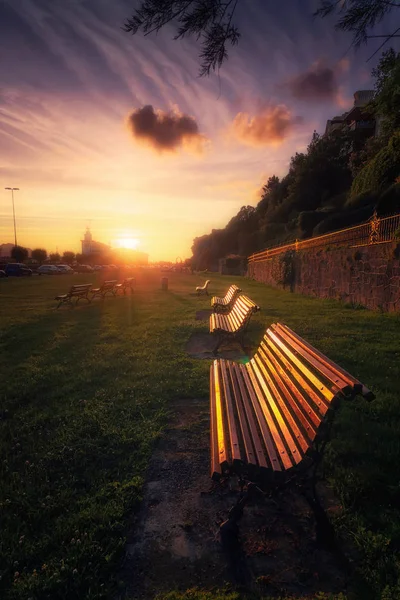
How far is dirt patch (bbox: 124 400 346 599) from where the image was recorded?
2160mm

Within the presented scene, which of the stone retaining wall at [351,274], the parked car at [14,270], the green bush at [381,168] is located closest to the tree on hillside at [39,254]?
the parked car at [14,270]

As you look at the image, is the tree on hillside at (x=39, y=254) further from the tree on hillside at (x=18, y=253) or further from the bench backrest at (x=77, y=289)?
the bench backrest at (x=77, y=289)

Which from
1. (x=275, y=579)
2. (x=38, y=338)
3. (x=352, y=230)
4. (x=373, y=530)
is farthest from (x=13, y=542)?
(x=352, y=230)

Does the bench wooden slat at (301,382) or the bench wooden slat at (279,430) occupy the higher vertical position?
the bench wooden slat at (301,382)

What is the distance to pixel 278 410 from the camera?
3.04 m

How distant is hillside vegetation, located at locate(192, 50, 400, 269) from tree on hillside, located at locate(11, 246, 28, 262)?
37.8 metres

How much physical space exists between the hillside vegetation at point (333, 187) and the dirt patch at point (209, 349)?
3636 mm

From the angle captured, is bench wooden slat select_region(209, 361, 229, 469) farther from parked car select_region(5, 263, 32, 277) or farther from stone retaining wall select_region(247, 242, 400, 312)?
parked car select_region(5, 263, 32, 277)

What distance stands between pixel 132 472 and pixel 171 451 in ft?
1.62

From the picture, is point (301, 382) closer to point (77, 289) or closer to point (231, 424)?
point (231, 424)

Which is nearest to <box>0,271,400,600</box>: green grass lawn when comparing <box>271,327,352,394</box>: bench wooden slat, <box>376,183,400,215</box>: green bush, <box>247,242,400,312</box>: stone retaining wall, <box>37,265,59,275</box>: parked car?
<box>271,327,352,394</box>: bench wooden slat

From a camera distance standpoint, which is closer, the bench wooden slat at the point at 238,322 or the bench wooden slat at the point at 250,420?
the bench wooden slat at the point at 250,420

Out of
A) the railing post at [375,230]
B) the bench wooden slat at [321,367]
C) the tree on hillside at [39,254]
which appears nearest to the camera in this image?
the bench wooden slat at [321,367]

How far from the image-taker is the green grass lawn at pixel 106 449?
7.57ft
